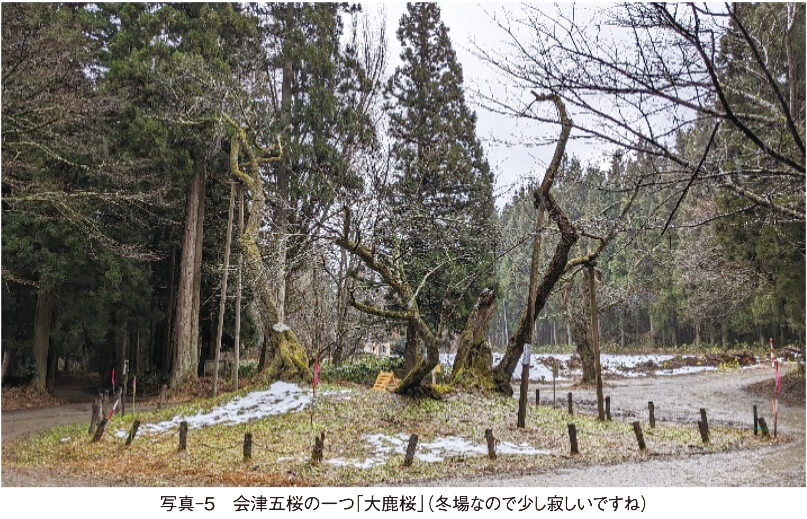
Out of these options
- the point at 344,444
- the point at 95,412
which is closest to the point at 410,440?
the point at 344,444

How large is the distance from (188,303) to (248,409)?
384 centimetres

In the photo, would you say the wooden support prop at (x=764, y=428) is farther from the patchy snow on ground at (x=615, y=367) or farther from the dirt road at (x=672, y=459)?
the patchy snow on ground at (x=615, y=367)

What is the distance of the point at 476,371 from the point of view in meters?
8.09

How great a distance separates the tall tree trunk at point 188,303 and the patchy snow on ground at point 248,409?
295 cm

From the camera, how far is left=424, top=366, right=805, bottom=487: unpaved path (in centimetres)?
450

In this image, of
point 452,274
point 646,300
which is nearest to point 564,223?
point 452,274

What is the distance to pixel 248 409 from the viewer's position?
7004mm

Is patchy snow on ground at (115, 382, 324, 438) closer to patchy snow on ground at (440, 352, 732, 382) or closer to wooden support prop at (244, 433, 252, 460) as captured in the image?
wooden support prop at (244, 433, 252, 460)

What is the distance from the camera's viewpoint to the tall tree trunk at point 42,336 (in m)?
10.8

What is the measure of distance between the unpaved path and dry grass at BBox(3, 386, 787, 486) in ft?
1.00

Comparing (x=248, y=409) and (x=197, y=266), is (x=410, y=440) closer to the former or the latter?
(x=248, y=409)

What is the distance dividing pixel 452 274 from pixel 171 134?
16.8ft

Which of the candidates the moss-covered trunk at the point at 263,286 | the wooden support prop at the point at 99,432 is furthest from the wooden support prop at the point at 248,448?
the wooden support prop at the point at 99,432

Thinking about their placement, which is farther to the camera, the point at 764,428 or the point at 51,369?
the point at 51,369
